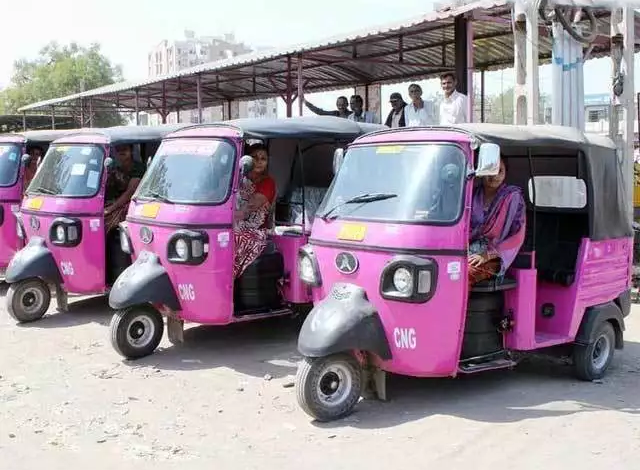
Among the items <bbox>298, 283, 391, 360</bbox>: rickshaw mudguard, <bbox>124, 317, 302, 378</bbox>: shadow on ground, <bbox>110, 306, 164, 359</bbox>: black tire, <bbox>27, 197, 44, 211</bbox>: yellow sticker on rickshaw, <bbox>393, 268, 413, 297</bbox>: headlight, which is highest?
<bbox>27, 197, 44, 211</bbox>: yellow sticker on rickshaw

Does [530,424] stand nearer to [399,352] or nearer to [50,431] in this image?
[399,352]

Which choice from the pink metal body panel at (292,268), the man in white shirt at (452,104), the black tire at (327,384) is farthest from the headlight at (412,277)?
the man in white shirt at (452,104)

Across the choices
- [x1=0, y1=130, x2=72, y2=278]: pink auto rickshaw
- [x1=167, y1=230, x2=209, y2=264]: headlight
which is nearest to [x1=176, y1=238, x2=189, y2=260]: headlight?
[x1=167, y1=230, x2=209, y2=264]: headlight

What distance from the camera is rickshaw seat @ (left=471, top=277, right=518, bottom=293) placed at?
528cm

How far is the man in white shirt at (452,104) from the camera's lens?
9.16 meters

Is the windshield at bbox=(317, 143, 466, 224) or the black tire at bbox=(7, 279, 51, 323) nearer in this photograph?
the windshield at bbox=(317, 143, 466, 224)

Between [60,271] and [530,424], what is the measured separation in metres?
5.49

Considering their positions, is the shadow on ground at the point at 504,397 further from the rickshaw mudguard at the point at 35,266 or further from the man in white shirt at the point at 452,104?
the rickshaw mudguard at the point at 35,266

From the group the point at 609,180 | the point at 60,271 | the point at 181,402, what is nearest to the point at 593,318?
the point at 609,180

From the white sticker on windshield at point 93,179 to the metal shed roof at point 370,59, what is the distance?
170 inches

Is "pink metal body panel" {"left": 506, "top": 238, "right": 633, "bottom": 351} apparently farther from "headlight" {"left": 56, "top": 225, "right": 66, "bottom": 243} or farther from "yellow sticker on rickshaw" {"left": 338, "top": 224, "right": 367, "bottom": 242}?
"headlight" {"left": 56, "top": 225, "right": 66, "bottom": 243}

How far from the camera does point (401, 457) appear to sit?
4.35 meters

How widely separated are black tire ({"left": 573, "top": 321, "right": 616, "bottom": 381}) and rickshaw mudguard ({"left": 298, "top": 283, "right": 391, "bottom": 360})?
5.93 feet

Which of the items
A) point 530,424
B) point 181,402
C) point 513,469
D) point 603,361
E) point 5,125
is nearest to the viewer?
point 513,469
